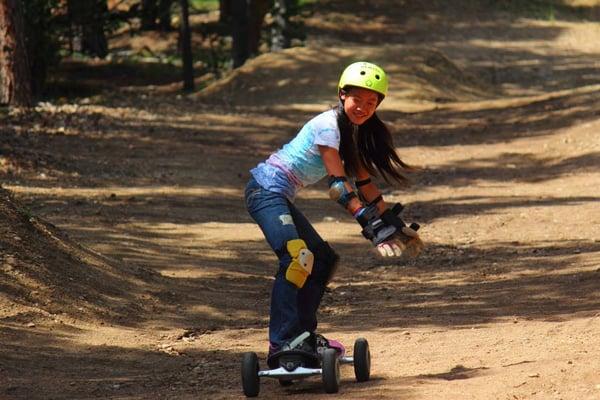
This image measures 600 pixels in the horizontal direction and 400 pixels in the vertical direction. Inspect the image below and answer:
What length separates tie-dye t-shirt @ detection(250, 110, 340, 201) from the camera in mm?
7137

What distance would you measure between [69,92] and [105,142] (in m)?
11.7

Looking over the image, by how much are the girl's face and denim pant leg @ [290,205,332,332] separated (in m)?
0.64

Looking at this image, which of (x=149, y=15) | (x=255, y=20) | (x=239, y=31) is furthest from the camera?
(x=149, y=15)

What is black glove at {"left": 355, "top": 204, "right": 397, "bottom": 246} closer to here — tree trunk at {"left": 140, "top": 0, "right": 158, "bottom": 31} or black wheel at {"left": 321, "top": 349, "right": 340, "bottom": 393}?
black wheel at {"left": 321, "top": 349, "right": 340, "bottom": 393}

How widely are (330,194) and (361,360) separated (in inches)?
38.3

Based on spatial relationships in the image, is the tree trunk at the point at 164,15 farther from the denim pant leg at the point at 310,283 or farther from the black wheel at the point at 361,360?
the black wheel at the point at 361,360

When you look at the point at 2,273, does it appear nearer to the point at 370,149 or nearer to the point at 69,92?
the point at 370,149

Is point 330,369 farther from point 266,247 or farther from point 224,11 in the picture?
point 224,11

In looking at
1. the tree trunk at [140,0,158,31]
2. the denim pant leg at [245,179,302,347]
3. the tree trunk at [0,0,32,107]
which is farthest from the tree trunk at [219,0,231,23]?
the denim pant leg at [245,179,302,347]

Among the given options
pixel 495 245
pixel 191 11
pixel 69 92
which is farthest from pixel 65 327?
pixel 191 11

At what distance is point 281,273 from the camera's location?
22.9ft

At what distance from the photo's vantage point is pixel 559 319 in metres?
9.16

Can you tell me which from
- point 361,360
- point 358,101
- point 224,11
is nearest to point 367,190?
point 358,101

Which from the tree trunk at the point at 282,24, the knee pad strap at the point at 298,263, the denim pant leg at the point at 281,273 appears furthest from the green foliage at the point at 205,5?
the knee pad strap at the point at 298,263
